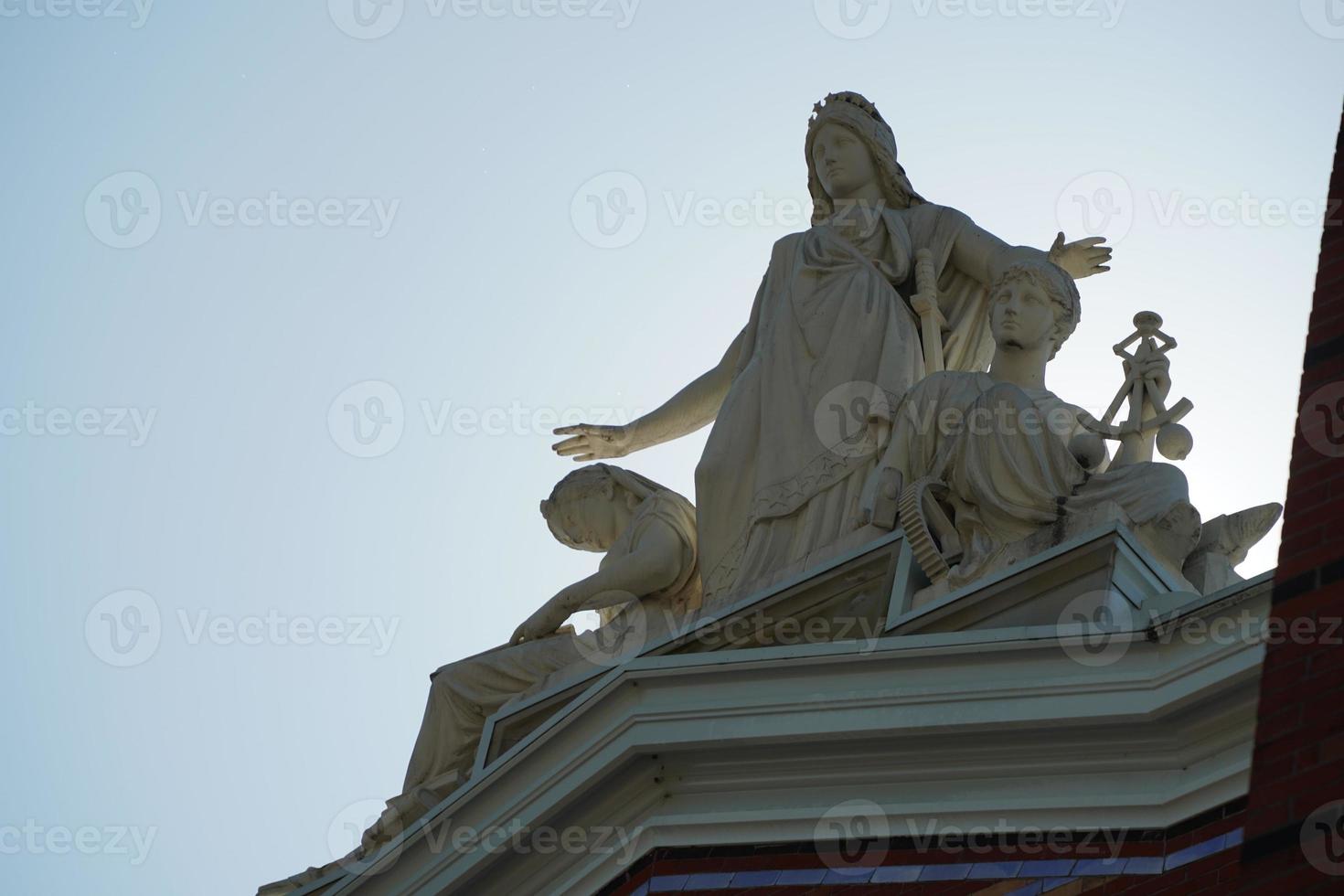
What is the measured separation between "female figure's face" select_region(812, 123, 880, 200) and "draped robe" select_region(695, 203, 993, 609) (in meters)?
0.28

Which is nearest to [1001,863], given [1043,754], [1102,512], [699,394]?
[1043,754]

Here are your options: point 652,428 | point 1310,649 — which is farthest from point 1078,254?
point 1310,649

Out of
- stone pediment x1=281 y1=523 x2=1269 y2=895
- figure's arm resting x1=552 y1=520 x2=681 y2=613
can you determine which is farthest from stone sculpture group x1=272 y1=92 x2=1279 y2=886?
stone pediment x1=281 y1=523 x2=1269 y2=895

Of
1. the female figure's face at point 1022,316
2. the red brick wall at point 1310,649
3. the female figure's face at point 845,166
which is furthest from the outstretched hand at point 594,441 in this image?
the red brick wall at point 1310,649

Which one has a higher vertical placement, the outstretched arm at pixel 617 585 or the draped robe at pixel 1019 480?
the outstretched arm at pixel 617 585

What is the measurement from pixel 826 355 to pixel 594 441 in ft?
7.42

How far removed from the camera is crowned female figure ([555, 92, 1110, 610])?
13.4 m

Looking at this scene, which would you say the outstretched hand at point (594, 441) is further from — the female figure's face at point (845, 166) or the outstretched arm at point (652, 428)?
the female figure's face at point (845, 166)

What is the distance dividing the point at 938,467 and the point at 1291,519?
559 cm

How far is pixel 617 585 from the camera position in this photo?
1355 cm

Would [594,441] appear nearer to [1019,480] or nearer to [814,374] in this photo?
[814,374]

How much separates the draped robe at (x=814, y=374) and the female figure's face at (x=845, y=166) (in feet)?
0.92

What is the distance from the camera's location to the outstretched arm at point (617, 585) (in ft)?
44.5

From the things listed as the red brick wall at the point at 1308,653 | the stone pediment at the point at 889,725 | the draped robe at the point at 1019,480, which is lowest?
the red brick wall at the point at 1308,653
